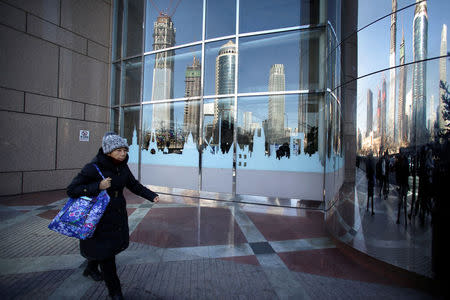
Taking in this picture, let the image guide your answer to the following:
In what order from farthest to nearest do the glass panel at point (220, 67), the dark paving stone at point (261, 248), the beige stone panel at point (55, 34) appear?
the glass panel at point (220, 67) → the beige stone panel at point (55, 34) → the dark paving stone at point (261, 248)

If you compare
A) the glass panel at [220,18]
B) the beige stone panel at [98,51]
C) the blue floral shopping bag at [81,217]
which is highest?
the glass panel at [220,18]

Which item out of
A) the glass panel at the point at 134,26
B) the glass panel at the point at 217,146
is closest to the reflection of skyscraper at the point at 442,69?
the glass panel at the point at 217,146

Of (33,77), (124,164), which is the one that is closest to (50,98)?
(33,77)

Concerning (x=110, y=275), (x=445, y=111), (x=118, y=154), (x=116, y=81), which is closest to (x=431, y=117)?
(x=445, y=111)

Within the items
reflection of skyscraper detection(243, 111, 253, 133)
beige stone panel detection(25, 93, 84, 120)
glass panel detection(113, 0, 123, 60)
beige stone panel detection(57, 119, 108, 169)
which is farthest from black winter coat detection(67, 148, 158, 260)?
glass panel detection(113, 0, 123, 60)

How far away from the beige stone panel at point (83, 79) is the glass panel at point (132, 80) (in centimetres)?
84

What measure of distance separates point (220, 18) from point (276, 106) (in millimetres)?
3543

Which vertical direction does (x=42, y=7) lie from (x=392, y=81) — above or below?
above

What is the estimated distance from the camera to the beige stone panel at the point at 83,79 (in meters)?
8.27

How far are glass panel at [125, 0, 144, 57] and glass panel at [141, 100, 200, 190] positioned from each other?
8.42ft

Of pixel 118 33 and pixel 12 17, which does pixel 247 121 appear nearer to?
pixel 118 33

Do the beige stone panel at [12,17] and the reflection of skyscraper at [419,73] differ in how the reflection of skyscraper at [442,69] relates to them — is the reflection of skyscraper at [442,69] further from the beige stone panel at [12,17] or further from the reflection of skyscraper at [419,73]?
the beige stone panel at [12,17]

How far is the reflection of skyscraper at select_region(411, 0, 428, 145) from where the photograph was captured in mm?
2818

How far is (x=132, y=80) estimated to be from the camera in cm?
959
